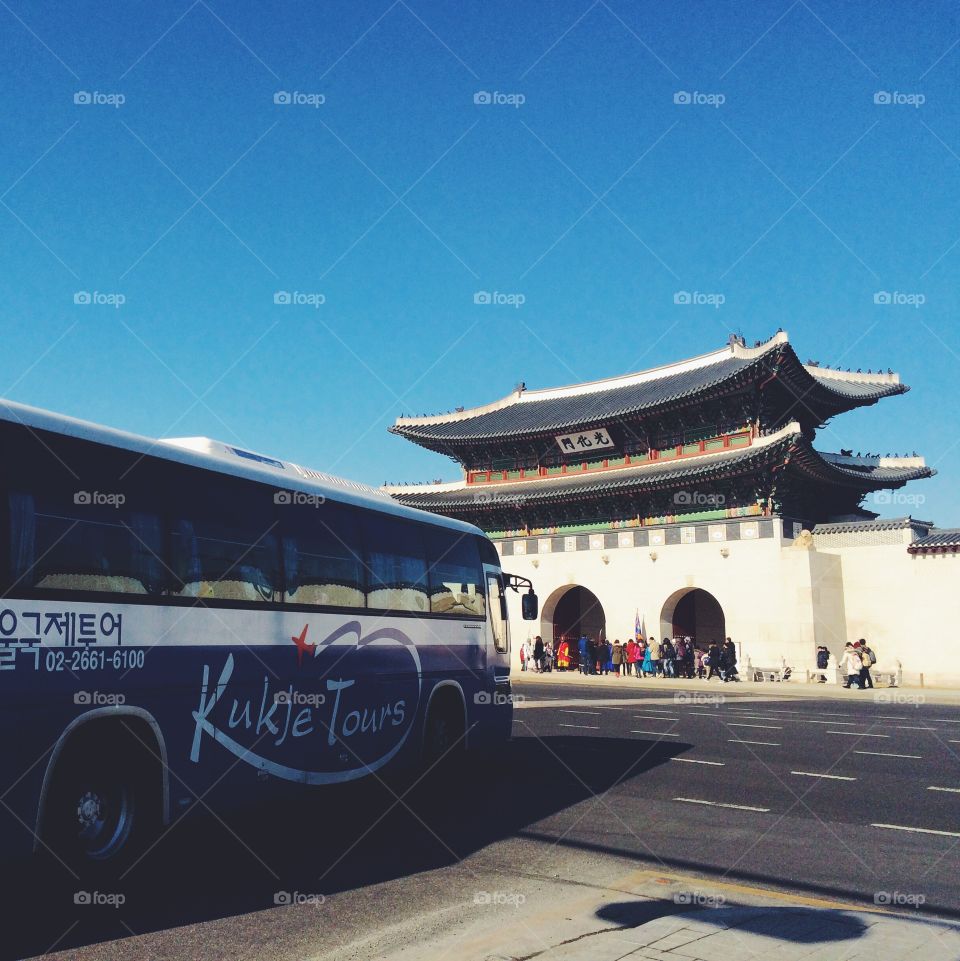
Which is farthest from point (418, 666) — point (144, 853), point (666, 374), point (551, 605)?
point (666, 374)

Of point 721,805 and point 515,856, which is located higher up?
point 515,856

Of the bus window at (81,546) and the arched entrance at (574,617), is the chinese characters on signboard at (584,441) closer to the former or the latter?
the arched entrance at (574,617)

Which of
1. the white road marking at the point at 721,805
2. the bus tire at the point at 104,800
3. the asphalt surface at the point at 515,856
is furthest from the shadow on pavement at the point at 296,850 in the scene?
the white road marking at the point at 721,805

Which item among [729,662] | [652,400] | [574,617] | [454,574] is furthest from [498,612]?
[574,617]

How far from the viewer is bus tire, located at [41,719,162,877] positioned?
5.73 metres

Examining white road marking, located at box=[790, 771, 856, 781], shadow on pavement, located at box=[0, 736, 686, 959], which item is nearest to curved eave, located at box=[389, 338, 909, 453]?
white road marking, located at box=[790, 771, 856, 781]

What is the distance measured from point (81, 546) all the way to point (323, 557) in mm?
2681

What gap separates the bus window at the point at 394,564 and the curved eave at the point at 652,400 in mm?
24216

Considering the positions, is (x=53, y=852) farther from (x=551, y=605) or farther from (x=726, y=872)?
(x=551, y=605)

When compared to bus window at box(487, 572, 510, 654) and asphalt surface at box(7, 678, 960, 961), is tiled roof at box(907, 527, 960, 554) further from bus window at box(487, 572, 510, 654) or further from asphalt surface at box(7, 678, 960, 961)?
bus window at box(487, 572, 510, 654)

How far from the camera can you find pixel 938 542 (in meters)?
30.0

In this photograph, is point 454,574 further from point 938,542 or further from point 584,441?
point 584,441

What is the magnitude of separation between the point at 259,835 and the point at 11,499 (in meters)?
3.90

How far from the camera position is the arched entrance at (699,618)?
37.2 m
